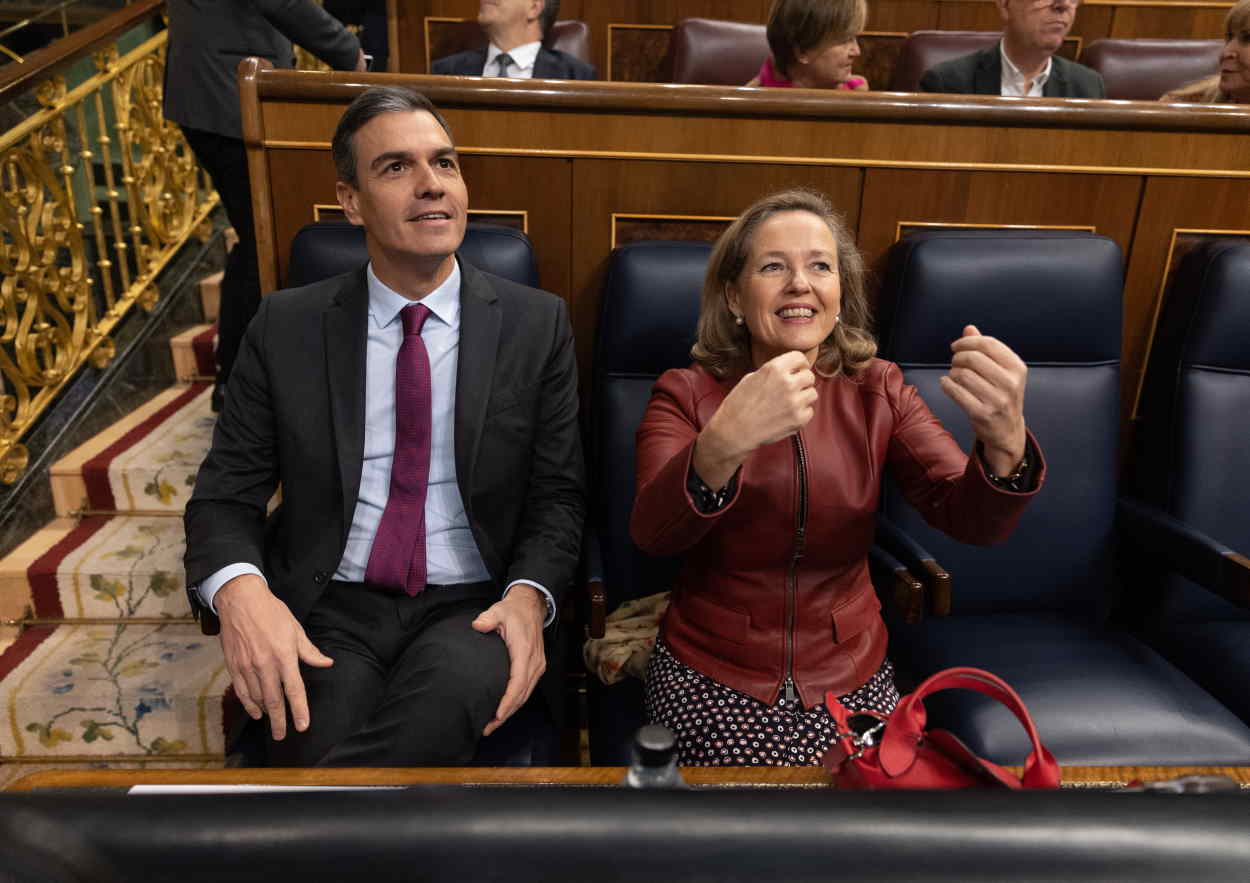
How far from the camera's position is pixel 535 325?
1540 mm

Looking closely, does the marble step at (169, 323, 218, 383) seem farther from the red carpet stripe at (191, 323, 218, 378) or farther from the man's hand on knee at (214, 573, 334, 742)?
the man's hand on knee at (214, 573, 334, 742)

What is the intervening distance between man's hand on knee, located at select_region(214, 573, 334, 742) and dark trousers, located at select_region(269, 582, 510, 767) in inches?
1.5

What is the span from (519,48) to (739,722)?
6.67 ft

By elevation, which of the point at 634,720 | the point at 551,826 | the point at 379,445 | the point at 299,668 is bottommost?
the point at 634,720

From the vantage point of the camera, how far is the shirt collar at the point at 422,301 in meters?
1.50

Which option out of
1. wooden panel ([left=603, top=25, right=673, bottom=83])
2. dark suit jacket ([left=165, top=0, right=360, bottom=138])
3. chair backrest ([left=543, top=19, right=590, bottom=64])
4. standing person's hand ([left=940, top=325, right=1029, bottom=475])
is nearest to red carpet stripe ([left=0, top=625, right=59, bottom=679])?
dark suit jacket ([left=165, top=0, right=360, bottom=138])

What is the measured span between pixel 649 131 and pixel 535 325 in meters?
0.48

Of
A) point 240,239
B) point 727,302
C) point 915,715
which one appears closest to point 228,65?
point 240,239

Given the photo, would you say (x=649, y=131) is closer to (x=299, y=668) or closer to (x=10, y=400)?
(x=299, y=668)

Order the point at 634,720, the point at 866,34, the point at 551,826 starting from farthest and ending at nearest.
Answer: the point at 866,34 < the point at 634,720 < the point at 551,826

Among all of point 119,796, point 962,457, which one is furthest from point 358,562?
point 119,796

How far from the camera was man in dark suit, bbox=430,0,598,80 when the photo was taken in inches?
101

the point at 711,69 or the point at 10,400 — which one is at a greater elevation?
the point at 711,69

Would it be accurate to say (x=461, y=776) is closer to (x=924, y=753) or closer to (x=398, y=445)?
(x=924, y=753)
